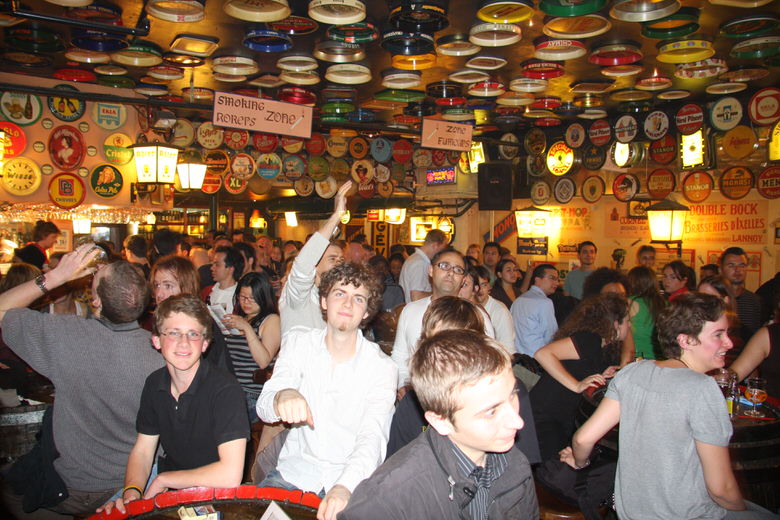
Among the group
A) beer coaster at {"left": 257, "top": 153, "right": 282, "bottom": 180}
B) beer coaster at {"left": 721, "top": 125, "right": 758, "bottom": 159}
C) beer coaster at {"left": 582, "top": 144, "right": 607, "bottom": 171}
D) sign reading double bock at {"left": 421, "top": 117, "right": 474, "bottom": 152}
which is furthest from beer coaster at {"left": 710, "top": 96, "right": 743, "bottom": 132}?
beer coaster at {"left": 257, "top": 153, "right": 282, "bottom": 180}

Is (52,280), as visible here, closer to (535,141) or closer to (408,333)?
(408,333)

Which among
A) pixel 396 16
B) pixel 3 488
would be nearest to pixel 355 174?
pixel 396 16

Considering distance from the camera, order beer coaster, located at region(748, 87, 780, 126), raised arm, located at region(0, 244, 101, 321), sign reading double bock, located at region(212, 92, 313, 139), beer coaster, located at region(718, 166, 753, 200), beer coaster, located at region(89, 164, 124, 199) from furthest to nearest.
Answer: beer coaster, located at region(89, 164, 124, 199)
beer coaster, located at region(718, 166, 753, 200)
beer coaster, located at region(748, 87, 780, 126)
sign reading double bock, located at region(212, 92, 313, 139)
raised arm, located at region(0, 244, 101, 321)

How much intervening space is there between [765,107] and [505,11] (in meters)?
4.65

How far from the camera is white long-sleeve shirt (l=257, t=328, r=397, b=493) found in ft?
8.43

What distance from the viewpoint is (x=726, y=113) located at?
27.2ft

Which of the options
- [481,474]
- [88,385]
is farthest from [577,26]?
[88,385]

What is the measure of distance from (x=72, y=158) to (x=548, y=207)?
34.5 ft

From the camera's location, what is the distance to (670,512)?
2422mm

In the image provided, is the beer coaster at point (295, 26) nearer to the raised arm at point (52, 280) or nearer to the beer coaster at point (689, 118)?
the raised arm at point (52, 280)

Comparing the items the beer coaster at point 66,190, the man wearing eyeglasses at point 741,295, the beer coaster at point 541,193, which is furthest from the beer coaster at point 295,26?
the beer coaster at point 541,193

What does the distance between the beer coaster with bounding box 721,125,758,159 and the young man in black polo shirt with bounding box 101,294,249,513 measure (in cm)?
848

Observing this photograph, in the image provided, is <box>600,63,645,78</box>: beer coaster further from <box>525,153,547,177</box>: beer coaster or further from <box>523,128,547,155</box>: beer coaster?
<box>525,153,547,177</box>: beer coaster

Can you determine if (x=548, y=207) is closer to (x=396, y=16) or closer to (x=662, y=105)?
(x=662, y=105)
